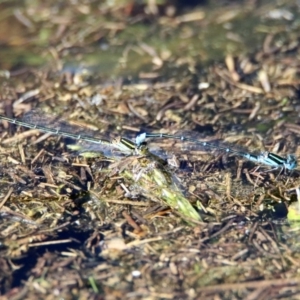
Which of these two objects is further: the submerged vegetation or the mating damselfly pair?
the mating damselfly pair

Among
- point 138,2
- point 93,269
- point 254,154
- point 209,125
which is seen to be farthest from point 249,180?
point 138,2

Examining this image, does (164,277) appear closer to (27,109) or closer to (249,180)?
(249,180)

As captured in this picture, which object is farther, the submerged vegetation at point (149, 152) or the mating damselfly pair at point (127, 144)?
the mating damselfly pair at point (127, 144)
